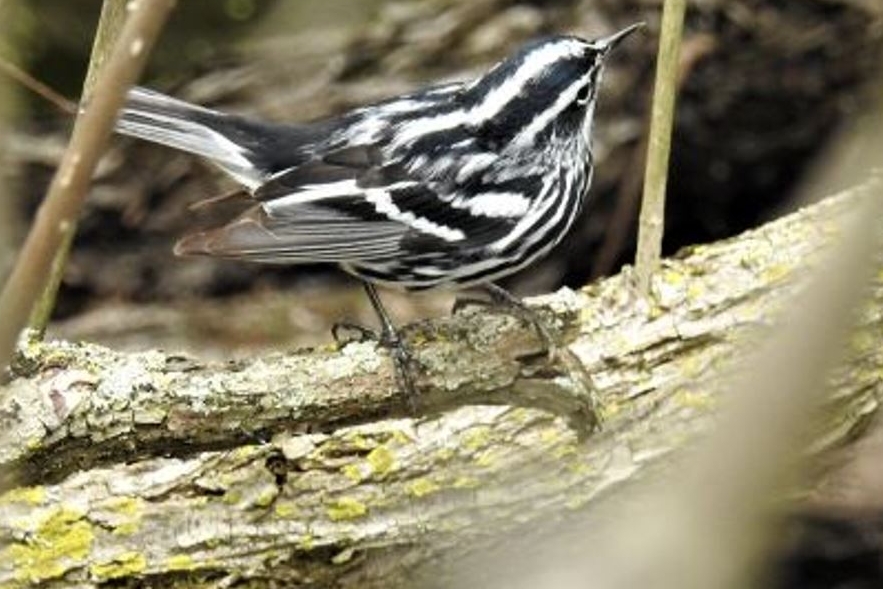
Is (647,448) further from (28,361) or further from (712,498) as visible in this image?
(712,498)

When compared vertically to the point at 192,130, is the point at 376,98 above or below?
above

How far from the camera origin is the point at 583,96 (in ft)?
12.6

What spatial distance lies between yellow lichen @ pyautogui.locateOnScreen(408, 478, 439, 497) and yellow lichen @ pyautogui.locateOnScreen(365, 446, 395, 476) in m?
0.06

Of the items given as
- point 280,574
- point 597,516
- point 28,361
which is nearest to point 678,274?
point 597,516

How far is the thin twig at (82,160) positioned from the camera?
1580 millimetres

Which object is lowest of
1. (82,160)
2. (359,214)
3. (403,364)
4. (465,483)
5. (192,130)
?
(82,160)

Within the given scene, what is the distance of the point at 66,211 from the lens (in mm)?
1633

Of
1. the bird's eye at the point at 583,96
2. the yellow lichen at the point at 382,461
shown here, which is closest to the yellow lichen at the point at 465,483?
the yellow lichen at the point at 382,461

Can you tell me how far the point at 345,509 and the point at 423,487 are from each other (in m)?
0.16

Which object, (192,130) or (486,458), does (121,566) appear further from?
(192,130)

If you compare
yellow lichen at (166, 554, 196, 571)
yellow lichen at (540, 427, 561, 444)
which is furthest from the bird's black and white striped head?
yellow lichen at (166, 554, 196, 571)

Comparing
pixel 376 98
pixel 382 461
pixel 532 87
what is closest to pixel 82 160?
pixel 382 461

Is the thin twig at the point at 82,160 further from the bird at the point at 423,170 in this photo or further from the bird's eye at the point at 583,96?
the bird's eye at the point at 583,96

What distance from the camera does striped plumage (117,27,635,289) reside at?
3.62 meters
